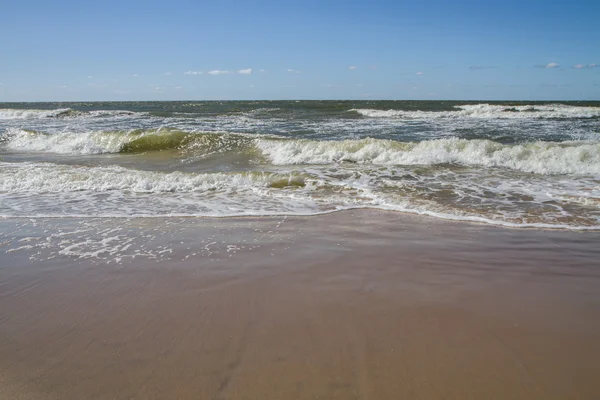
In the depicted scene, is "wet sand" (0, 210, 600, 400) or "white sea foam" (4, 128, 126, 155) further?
"white sea foam" (4, 128, 126, 155)

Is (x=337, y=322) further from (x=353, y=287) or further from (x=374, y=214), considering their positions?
(x=374, y=214)

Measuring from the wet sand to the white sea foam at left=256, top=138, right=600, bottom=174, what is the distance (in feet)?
20.0

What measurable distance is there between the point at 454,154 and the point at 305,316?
31.6 ft

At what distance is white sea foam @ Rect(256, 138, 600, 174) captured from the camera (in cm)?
985

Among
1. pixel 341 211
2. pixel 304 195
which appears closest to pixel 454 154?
pixel 304 195

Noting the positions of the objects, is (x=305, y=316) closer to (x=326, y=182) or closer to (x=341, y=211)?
(x=341, y=211)

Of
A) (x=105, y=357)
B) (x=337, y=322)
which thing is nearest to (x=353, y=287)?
(x=337, y=322)

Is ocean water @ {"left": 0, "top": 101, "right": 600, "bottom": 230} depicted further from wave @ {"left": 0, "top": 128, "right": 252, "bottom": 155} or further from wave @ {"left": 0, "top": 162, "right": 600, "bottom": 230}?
wave @ {"left": 0, "top": 128, "right": 252, "bottom": 155}

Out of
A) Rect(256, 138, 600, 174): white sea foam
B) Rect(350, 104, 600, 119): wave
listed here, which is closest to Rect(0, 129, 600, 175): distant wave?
Rect(256, 138, 600, 174): white sea foam

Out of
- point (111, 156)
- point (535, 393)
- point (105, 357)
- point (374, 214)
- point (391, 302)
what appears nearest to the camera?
point (535, 393)

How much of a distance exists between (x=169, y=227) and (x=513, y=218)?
4651 mm

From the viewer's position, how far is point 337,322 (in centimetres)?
282

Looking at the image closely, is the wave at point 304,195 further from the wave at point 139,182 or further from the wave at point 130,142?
the wave at point 130,142

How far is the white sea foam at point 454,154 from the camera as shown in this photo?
9852mm
